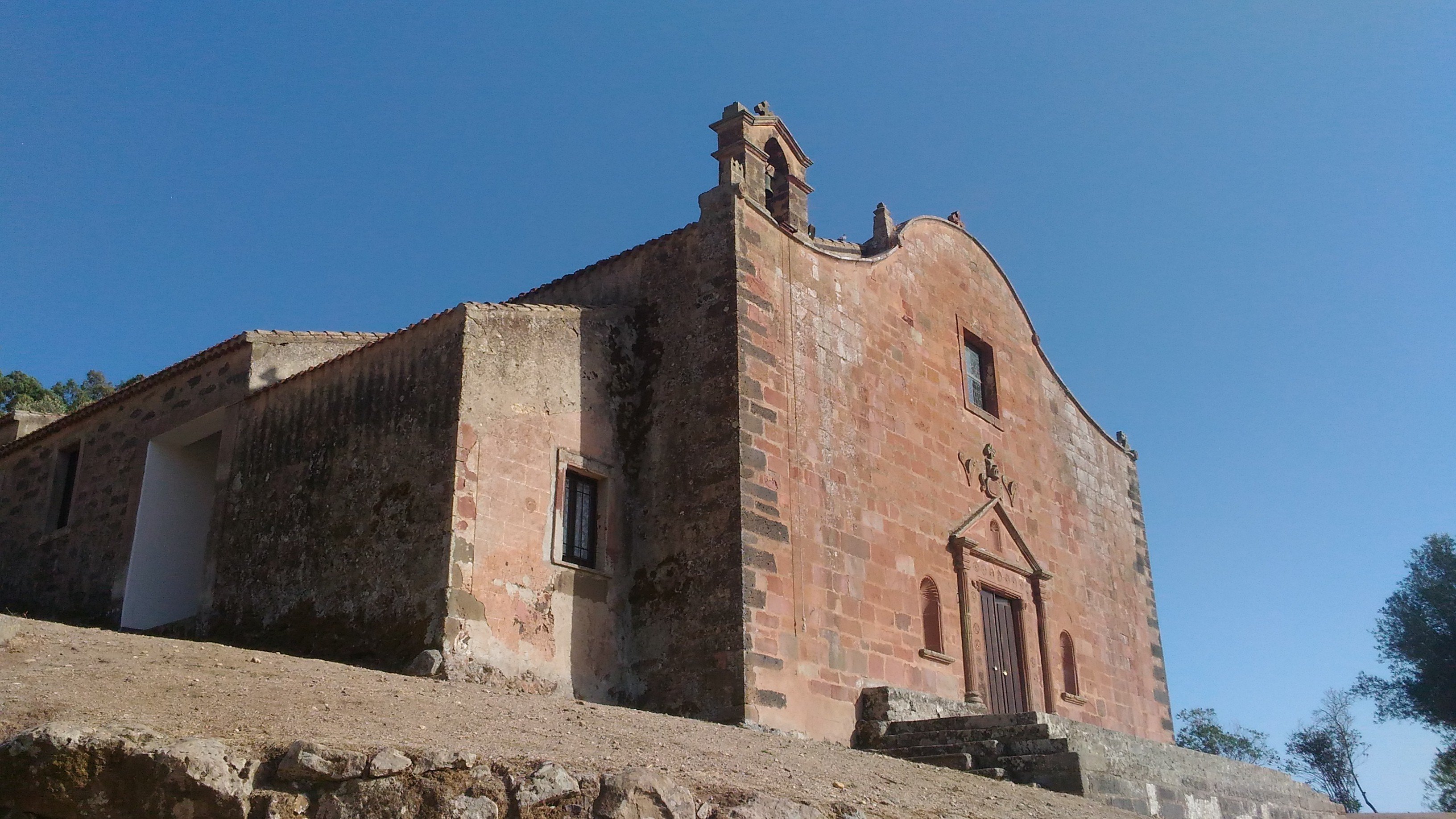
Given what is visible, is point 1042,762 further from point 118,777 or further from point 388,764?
point 118,777

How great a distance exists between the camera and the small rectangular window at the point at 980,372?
62.5ft

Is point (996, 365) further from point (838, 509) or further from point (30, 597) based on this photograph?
point (30, 597)

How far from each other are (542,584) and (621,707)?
198 cm

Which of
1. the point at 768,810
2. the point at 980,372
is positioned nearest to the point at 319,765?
the point at 768,810

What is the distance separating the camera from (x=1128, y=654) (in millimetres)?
20703

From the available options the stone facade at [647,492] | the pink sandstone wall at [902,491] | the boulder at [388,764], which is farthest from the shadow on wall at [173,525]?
the boulder at [388,764]

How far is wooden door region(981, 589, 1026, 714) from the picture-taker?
16.8 meters

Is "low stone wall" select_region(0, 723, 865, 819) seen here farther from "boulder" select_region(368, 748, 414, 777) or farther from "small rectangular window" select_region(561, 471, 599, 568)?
"small rectangular window" select_region(561, 471, 599, 568)

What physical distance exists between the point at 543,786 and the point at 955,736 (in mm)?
7066

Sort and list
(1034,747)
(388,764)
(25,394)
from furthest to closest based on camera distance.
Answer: (25,394), (1034,747), (388,764)

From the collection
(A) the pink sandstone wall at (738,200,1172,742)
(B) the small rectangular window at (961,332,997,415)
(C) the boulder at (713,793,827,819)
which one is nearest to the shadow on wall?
(A) the pink sandstone wall at (738,200,1172,742)

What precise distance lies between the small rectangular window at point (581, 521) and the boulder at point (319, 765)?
22.2 ft

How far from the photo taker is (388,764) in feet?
23.1

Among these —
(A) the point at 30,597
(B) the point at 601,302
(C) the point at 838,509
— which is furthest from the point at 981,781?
(A) the point at 30,597
